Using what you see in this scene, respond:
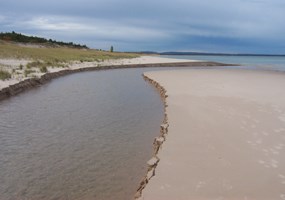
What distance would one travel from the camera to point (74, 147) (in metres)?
8.09

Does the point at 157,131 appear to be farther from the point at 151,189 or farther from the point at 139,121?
the point at 151,189

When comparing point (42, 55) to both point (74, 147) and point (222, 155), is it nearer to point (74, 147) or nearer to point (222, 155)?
point (74, 147)

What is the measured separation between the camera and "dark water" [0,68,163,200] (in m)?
5.91

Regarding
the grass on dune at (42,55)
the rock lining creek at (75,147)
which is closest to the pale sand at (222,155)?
the rock lining creek at (75,147)

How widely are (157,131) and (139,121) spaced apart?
1366 millimetres

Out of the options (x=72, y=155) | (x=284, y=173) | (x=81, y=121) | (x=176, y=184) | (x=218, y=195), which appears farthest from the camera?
(x=81, y=121)

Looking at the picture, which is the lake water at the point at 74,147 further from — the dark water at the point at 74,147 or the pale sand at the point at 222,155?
the pale sand at the point at 222,155

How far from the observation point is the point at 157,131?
9.78m

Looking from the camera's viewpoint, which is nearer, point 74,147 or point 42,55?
point 74,147

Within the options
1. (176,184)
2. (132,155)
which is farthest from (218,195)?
(132,155)

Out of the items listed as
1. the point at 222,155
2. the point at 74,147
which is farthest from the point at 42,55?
the point at 222,155

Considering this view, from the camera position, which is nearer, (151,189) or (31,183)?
(151,189)

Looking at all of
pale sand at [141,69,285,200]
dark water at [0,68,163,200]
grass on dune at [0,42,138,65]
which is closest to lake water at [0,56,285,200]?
dark water at [0,68,163,200]

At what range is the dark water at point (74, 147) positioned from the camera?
591 cm
